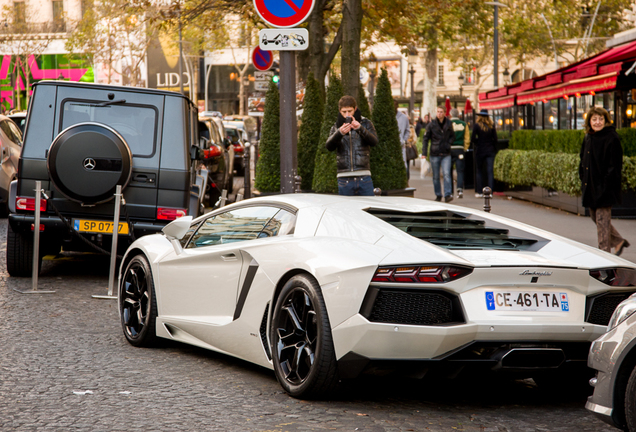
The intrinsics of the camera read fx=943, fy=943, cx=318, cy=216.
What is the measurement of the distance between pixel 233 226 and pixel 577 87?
12636mm

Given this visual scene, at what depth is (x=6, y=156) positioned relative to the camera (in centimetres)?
1658

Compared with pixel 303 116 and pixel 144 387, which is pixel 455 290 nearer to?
pixel 144 387

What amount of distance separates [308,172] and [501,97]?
46.3 feet

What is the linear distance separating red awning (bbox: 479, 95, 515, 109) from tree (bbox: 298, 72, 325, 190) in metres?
11.6

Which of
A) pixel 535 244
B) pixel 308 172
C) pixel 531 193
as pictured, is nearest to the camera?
pixel 535 244

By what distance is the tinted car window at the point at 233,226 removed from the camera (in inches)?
228

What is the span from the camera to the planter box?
15211 millimetres

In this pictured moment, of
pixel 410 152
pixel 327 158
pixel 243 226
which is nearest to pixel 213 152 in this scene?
pixel 327 158

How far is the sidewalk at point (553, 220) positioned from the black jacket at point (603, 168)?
0.77m

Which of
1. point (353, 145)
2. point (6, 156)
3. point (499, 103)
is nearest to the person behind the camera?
point (353, 145)

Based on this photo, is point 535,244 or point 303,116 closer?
point 535,244

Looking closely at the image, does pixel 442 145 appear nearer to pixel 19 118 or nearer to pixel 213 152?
pixel 213 152

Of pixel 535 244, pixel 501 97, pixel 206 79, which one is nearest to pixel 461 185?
pixel 501 97

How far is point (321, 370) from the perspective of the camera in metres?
4.78
